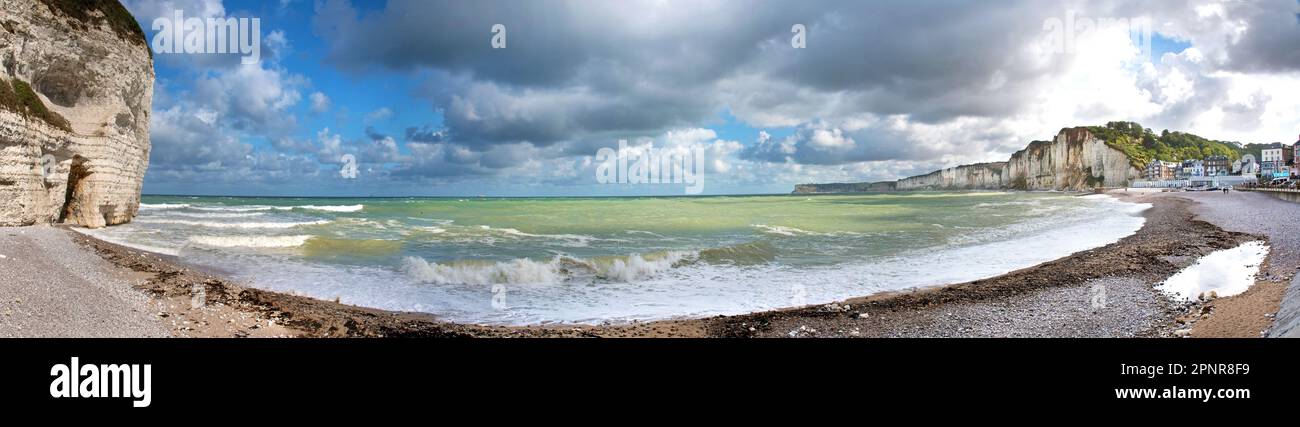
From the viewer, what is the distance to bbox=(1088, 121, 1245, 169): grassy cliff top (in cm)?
11731

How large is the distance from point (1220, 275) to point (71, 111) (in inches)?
1277

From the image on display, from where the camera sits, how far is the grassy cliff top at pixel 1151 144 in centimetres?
11731

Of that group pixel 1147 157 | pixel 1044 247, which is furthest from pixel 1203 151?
pixel 1044 247

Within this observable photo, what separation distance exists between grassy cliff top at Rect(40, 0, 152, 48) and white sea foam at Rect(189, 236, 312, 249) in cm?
853

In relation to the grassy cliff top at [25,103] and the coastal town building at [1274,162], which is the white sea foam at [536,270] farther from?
the coastal town building at [1274,162]

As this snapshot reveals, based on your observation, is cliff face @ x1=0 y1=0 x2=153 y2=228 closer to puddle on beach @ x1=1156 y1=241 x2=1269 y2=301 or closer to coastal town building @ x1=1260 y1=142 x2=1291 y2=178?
puddle on beach @ x1=1156 y1=241 x2=1269 y2=301

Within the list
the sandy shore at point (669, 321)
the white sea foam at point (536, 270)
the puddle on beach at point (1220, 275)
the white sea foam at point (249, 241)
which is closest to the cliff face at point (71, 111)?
the white sea foam at point (249, 241)

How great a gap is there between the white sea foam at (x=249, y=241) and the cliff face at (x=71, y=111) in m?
3.97

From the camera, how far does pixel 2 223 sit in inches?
594

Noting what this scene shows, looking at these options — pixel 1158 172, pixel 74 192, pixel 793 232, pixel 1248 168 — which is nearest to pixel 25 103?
pixel 74 192

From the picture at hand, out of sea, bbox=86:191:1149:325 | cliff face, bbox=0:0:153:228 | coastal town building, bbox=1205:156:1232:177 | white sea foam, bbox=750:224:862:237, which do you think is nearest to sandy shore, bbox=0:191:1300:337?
sea, bbox=86:191:1149:325

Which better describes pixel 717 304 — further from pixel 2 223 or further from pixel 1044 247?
pixel 2 223
